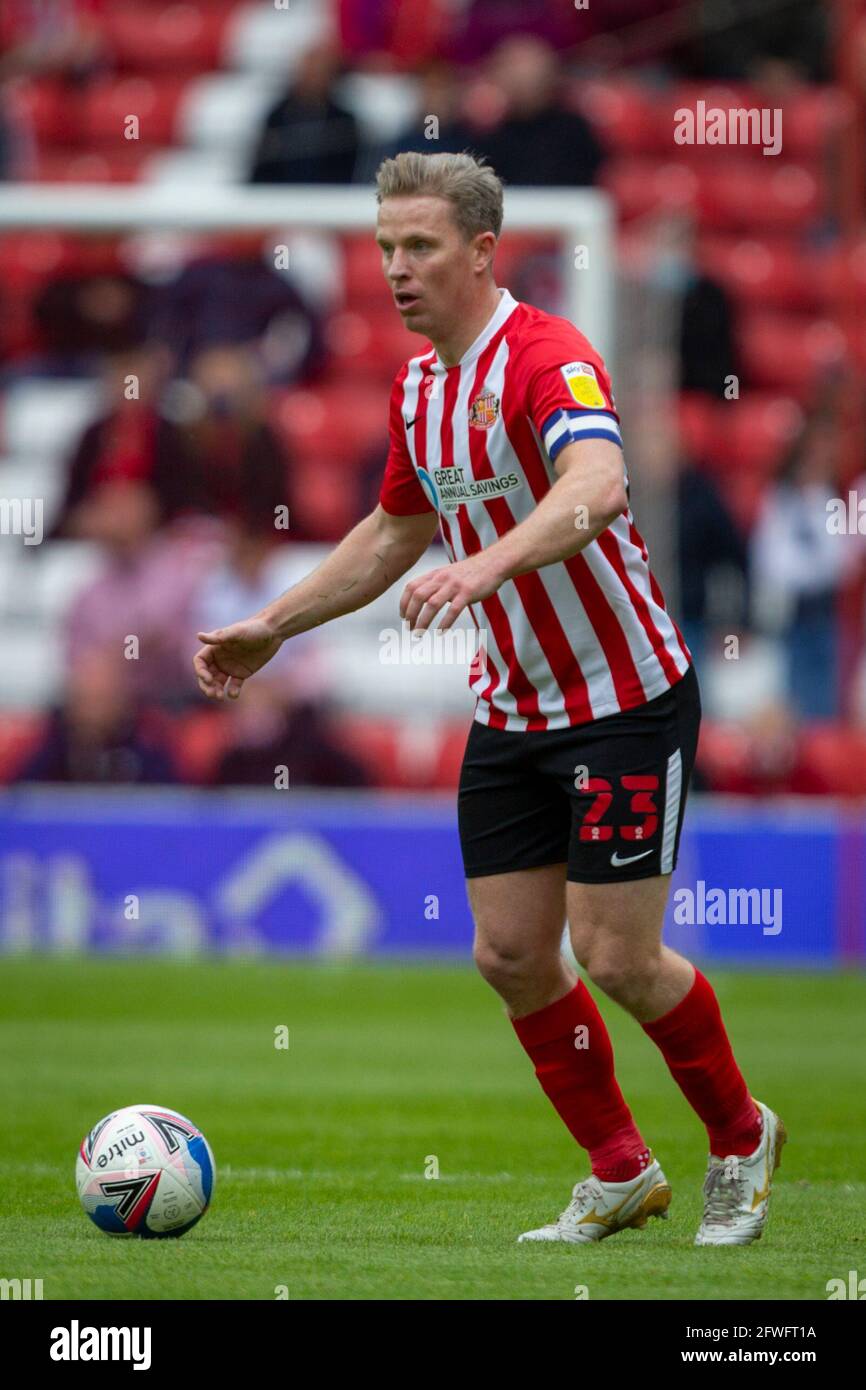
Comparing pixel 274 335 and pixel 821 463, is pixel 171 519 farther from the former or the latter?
pixel 821 463

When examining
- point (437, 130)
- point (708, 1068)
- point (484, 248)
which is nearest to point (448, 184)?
point (484, 248)

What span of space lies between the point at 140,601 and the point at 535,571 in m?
8.22

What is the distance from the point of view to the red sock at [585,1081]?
17.9 ft

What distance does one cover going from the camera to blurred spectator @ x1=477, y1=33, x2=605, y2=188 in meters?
13.9

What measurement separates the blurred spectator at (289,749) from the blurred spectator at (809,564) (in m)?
2.62

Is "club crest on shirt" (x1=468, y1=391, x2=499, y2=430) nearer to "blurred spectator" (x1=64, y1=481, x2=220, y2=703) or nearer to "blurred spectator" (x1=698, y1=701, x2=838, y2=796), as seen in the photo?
"blurred spectator" (x1=698, y1=701, x2=838, y2=796)

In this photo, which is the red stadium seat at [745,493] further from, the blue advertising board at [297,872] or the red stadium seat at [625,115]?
the red stadium seat at [625,115]

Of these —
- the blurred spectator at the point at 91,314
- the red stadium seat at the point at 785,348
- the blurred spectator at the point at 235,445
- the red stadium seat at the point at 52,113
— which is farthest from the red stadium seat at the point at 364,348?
the red stadium seat at the point at 52,113

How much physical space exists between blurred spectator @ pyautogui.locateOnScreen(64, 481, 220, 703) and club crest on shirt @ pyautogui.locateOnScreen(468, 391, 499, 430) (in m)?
7.97

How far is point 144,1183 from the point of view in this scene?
5246mm

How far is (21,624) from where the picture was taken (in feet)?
44.8

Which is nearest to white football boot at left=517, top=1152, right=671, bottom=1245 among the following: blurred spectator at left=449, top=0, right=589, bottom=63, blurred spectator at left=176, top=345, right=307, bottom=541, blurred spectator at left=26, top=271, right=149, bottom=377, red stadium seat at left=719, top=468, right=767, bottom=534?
blurred spectator at left=176, top=345, right=307, bottom=541

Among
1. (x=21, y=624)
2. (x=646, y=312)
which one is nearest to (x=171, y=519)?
(x=21, y=624)

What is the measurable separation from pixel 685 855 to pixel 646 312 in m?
3.36
